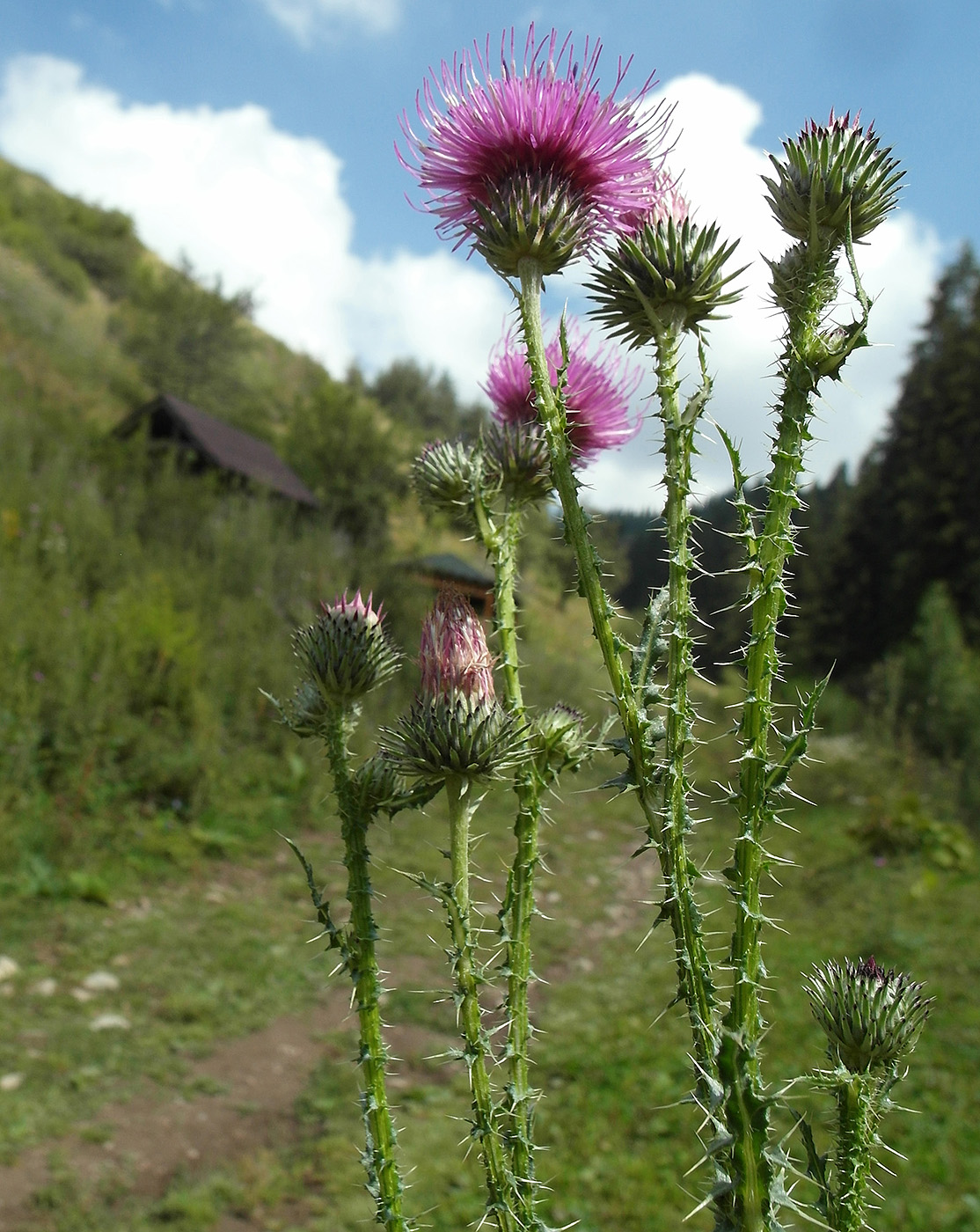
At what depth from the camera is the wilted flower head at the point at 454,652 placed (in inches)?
45.2

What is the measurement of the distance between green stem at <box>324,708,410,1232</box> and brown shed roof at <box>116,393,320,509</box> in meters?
17.1

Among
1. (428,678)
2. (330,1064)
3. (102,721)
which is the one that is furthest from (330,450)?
(428,678)

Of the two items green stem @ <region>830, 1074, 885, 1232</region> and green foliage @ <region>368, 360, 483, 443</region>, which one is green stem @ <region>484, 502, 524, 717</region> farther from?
green foliage @ <region>368, 360, 483, 443</region>

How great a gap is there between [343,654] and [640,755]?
1.61 feet

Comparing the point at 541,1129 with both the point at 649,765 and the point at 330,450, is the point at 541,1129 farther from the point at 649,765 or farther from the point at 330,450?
the point at 330,450

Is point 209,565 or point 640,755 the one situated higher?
point 209,565

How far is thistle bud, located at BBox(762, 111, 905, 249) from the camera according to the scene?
0.98 metres

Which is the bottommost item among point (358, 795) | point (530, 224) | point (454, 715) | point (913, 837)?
point (913, 837)

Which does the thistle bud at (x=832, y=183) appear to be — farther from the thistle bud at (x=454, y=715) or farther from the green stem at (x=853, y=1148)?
the green stem at (x=853, y=1148)

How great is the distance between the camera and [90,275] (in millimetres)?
38125

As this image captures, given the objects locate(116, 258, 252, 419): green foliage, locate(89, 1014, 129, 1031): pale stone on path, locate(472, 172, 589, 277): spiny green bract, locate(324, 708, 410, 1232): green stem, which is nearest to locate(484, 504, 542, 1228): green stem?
locate(324, 708, 410, 1232): green stem

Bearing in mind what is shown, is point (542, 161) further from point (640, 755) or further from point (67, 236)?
point (67, 236)

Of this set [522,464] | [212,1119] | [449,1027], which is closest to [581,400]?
[522,464]

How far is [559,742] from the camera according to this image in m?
1.24
